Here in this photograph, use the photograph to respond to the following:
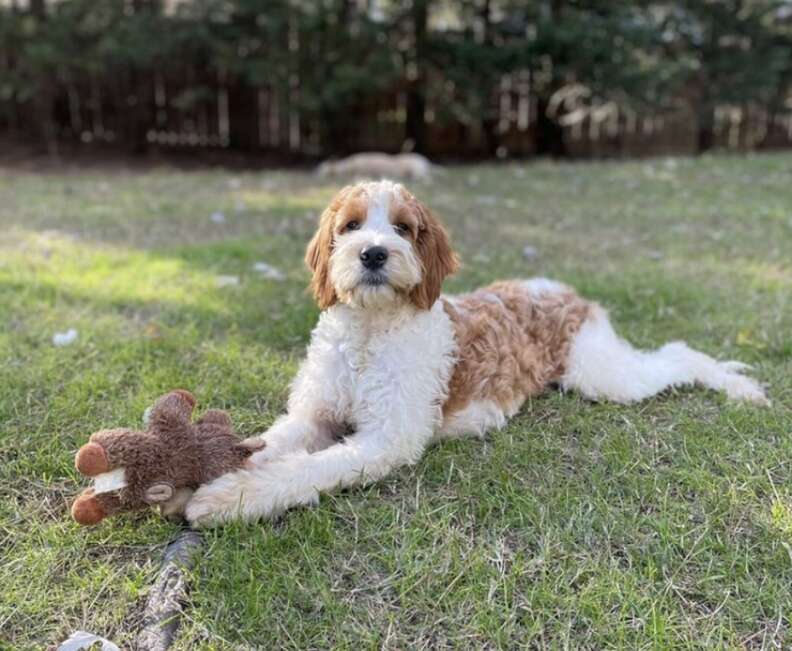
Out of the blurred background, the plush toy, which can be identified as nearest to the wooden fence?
the blurred background

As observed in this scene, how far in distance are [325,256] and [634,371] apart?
1.77 metres

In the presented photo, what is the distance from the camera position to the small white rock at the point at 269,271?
18.7ft

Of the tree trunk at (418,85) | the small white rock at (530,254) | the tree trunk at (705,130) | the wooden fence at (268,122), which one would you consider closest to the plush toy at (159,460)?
the small white rock at (530,254)

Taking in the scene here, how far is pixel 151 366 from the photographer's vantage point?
398cm

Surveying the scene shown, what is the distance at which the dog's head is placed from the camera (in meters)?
3.01

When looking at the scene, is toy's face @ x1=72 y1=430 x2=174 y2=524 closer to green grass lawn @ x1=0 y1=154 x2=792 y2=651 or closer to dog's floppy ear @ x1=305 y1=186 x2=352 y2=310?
green grass lawn @ x1=0 y1=154 x2=792 y2=651

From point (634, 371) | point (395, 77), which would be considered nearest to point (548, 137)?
point (395, 77)

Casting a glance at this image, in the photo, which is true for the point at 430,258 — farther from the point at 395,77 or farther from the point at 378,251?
the point at 395,77

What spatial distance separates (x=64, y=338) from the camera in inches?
168

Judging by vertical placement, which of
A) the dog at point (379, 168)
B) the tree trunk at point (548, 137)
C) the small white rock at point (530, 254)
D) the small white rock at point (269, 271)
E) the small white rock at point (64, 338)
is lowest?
the small white rock at point (64, 338)

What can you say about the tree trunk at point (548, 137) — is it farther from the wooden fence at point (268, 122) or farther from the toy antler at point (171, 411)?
the toy antler at point (171, 411)

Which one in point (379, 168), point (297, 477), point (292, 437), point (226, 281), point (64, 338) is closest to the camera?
point (297, 477)

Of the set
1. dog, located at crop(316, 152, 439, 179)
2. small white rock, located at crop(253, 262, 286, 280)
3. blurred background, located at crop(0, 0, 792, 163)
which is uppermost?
blurred background, located at crop(0, 0, 792, 163)

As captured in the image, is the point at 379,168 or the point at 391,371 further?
the point at 379,168
